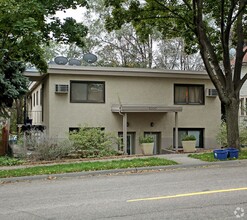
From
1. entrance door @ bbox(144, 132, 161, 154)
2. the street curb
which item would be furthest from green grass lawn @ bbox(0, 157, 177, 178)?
entrance door @ bbox(144, 132, 161, 154)

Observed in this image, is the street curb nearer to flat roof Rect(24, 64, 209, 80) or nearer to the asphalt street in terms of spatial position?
the asphalt street

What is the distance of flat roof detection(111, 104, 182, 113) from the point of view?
1888cm

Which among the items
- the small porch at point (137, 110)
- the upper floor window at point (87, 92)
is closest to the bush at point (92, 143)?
the small porch at point (137, 110)

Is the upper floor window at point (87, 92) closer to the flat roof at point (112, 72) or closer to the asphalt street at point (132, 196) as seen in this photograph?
the flat roof at point (112, 72)

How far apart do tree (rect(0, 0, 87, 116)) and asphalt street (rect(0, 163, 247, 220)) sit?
17.5ft

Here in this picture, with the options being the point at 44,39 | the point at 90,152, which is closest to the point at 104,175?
the point at 90,152

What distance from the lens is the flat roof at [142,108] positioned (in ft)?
61.9

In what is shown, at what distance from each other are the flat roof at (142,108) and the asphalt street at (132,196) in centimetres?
732

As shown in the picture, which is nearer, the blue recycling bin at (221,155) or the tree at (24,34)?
the tree at (24,34)

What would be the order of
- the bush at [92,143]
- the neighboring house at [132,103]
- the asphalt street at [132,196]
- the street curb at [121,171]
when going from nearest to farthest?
the asphalt street at [132,196] → the street curb at [121,171] → the bush at [92,143] → the neighboring house at [132,103]

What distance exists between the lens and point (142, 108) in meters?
19.2

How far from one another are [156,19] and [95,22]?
62.8ft

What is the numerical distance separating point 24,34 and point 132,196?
23.3 ft

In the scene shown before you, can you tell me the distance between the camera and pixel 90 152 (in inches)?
647
